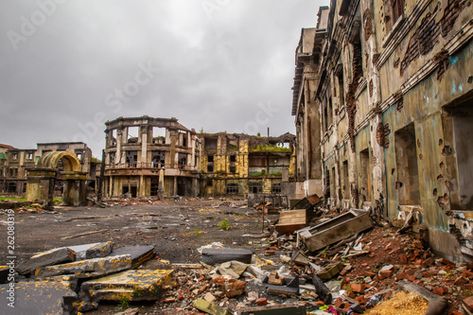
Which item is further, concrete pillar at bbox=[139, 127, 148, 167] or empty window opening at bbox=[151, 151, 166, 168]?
empty window opening at bbox=[151, 151, 166, 168]

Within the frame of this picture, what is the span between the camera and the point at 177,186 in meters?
41.2

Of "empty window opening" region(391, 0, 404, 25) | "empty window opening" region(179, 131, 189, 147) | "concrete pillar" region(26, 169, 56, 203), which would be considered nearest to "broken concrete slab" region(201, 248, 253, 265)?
"empty window opening" region(391, 0, 404, 25)

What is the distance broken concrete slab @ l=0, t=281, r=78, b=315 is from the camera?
8.82 feet

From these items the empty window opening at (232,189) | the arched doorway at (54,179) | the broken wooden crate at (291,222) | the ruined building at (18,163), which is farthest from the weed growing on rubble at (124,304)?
the ruined building at (18,163)

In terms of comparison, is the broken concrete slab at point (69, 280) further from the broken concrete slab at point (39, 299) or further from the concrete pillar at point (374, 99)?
the concrete pillar at point (374, 99)

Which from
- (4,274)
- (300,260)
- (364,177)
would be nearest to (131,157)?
(364,177)

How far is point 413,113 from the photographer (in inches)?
183

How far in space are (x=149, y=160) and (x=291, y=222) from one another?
35.0 m

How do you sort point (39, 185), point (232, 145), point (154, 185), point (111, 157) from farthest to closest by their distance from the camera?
1. point (232, 145)
2. point (111, 157)
3. point (154, 185)
4. point (39, 185)

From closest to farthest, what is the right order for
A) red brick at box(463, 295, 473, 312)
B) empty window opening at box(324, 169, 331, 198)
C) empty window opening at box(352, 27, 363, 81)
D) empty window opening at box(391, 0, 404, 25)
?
1. red brick at box(463, 295, 473, 312)
2. empty window opening at box(391, 0, 404, 25)
3. empty window opening at box(352, 27, 363, 81)
4. empty window opening at box(324, 169, 331, 198)

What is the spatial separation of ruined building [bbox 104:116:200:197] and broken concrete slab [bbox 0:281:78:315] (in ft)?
114

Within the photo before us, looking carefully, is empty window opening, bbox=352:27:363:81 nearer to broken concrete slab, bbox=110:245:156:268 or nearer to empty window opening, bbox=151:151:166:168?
broken concrete slab, bbox=110:245:156:268

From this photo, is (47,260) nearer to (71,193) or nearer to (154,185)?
(71,193)

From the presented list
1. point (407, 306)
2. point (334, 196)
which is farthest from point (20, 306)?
point (334, 196)
